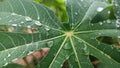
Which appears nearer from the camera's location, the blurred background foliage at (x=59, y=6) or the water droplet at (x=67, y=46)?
the water droplet at (x=67, y=46)

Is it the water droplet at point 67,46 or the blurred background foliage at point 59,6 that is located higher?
the blurred background foliage at point 59,6

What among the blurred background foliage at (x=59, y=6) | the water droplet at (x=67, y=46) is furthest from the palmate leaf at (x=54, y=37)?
the blurred background foliage at (x=59, y=6)

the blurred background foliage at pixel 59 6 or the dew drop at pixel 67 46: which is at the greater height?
the blurred background foliage at pixel 59 6

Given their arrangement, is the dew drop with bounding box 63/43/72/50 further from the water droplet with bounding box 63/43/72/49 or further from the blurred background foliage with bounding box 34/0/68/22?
the blurred background foliage with bounding box 34/0/68/22

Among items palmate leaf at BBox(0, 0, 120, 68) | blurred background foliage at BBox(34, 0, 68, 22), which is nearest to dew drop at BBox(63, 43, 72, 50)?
palmate leaf at BBox(0, 0, 120, 68)

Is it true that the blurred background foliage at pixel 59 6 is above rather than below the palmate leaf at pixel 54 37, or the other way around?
above

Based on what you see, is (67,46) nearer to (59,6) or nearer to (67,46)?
(67,46)

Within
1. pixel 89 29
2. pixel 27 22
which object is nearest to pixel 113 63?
pixel 89 29

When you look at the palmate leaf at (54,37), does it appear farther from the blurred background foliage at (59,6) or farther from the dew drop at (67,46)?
the blurred background foliage at (59,6)

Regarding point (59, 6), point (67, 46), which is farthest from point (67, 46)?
point (59, 6)
